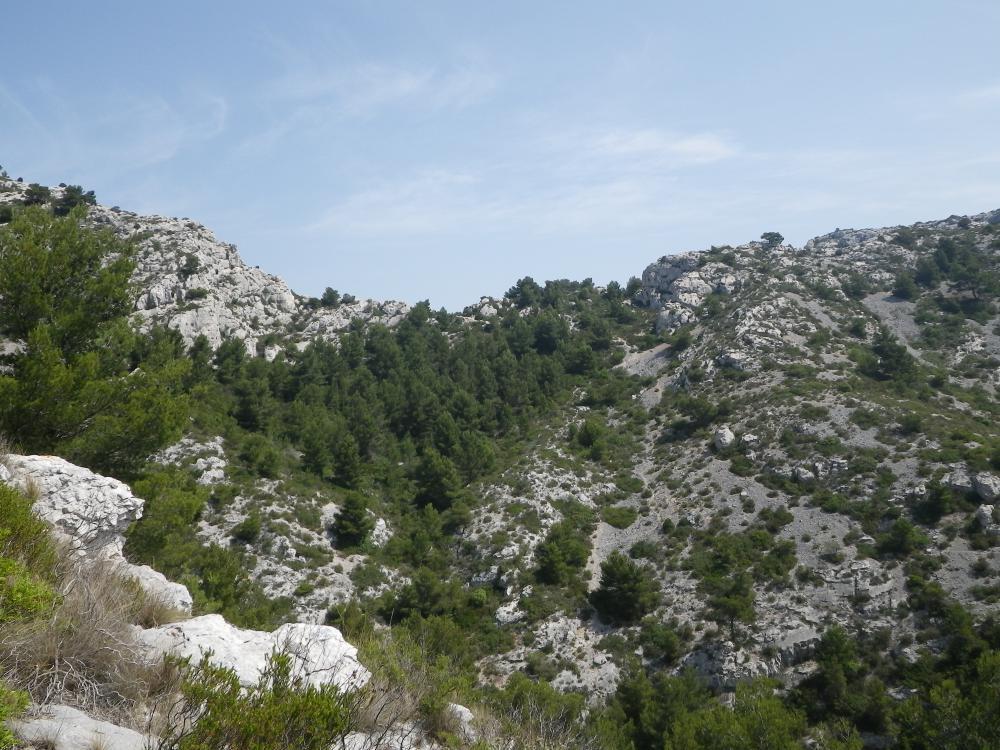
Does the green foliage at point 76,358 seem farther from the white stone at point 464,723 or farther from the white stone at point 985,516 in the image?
the white stone at point 985,516

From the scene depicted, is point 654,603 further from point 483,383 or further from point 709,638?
point 483,383

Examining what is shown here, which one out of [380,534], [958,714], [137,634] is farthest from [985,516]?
[137,634]

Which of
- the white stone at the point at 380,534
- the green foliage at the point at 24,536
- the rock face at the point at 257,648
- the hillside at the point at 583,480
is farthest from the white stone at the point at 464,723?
the white stone at the point at 380,534

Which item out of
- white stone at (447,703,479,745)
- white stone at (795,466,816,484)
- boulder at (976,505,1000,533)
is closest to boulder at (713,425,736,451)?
white stone at (795,466,816,484)

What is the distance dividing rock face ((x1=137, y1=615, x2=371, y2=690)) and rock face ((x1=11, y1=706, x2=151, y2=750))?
3.67 ft

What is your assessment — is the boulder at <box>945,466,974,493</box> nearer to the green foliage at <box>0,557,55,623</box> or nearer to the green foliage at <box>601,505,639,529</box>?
the green foliage at <box>601,505,639,529</box>

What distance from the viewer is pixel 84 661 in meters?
4.46

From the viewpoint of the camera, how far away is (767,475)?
3759 centimetres

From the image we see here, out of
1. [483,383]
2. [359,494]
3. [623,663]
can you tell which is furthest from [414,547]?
[483,383]

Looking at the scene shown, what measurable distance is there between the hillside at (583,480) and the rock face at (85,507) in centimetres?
263

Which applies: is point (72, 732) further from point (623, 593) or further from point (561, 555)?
point (561, 555)

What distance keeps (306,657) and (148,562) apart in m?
10.1

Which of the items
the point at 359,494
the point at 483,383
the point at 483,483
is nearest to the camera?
the point at 359,494

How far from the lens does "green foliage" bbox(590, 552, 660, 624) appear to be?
97.2ft
